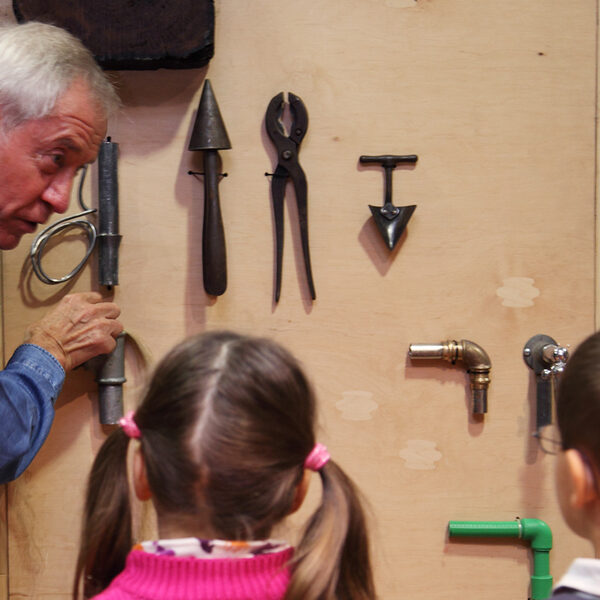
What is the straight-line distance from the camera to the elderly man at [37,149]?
4.27 feet

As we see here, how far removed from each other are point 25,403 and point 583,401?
88 cm

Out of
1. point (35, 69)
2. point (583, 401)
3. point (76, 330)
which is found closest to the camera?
point (583, 401)

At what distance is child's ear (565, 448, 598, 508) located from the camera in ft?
2.87

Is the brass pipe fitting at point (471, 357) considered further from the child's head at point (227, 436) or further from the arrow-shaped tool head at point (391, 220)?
the child's head at point (227, 436)

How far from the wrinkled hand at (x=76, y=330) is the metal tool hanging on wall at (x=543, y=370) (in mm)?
793

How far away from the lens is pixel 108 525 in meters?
1.05

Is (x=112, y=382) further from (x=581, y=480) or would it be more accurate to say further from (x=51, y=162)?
(x=581, y=480)

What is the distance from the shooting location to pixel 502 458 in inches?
62.4

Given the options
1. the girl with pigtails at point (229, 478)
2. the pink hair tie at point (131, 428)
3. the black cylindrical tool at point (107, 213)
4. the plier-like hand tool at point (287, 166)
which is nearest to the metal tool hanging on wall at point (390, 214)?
the plier-like hand tool at point (287, 166)

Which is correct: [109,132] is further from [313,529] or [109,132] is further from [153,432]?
[313,529]

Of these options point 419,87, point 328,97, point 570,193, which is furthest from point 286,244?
point 570,193

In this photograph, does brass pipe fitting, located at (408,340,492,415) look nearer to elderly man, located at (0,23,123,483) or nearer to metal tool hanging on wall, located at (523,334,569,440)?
metal tool hanging on wall, located at (523,334,569,440)

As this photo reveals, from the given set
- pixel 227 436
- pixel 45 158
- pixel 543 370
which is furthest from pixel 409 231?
pixel 227 436

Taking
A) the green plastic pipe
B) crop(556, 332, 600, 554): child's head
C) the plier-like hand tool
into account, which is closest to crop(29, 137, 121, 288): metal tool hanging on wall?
the plier-like hand tool
